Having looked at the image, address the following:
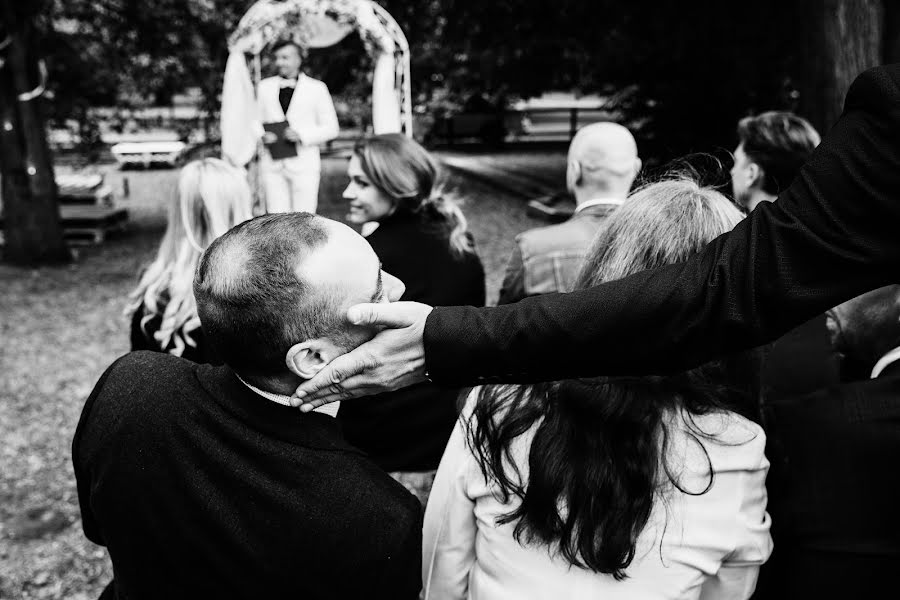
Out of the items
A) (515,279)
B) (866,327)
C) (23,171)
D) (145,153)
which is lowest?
(145,153)

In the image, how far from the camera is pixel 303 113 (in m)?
7.60

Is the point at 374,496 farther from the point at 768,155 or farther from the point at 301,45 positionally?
the point at 301,45

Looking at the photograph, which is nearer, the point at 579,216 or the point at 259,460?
the point at 259,460

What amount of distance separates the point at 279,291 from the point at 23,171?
1127 cm

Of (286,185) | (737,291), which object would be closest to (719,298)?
(737,291)

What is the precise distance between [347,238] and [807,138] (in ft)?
9.60

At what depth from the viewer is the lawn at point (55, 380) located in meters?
4.03

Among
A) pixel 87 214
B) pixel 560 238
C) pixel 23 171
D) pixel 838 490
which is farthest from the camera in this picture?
pixel 87 214

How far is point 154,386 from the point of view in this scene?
5.12 ft

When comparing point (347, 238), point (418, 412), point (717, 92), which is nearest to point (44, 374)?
point (418, 412)

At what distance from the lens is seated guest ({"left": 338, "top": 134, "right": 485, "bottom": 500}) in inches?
132

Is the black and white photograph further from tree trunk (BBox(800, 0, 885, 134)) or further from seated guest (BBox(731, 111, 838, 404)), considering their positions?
tree trunk (BBox(800, 0, 885, 134))

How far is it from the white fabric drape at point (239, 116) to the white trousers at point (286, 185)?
0.97ft

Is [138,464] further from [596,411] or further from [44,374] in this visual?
[44,374]
